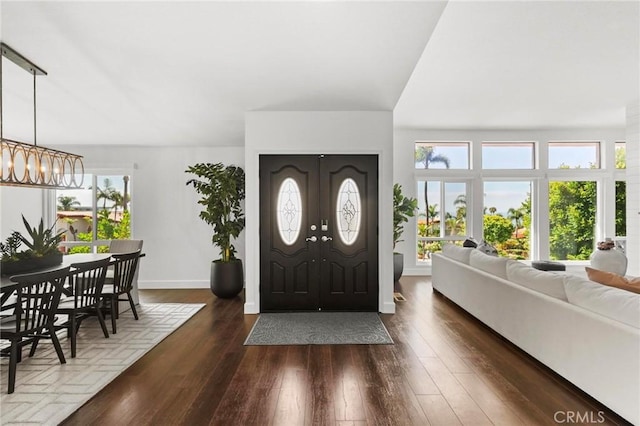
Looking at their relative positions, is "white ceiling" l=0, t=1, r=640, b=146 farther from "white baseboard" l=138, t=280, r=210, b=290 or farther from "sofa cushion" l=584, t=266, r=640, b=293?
"white baseboard" l=138, t=280, r=210, b=290

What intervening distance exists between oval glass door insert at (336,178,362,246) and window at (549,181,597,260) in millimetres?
5228

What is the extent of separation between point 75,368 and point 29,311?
2.26ft

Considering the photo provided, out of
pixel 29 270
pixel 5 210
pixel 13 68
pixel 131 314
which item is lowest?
pixel 131 314

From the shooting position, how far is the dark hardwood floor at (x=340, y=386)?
2338 mm

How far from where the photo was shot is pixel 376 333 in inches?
155

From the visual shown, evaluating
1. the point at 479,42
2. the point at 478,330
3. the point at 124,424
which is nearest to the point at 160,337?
the point at 124,424

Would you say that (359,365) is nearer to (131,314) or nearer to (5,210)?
(131,314)

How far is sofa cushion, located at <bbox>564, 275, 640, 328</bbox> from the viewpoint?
2.23m

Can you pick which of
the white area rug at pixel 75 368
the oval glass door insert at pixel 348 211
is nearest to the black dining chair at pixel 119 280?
the white area rug at pixel 75 368

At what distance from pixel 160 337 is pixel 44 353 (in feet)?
→ 3.36

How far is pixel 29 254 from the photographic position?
351cm

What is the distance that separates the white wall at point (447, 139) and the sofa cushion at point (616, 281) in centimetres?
455

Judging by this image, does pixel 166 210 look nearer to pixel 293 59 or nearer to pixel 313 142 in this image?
pixel 313 142

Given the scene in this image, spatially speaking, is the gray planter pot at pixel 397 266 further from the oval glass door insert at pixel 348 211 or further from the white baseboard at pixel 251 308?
the white baseboard at pixel 251 308
